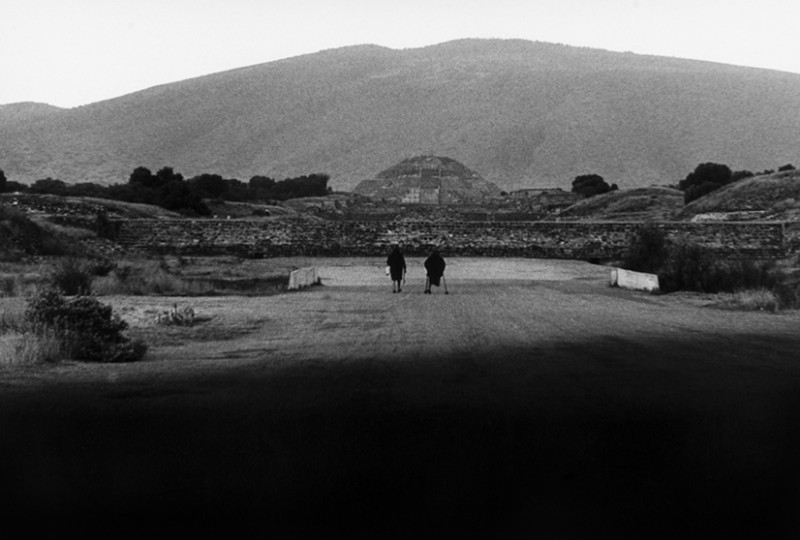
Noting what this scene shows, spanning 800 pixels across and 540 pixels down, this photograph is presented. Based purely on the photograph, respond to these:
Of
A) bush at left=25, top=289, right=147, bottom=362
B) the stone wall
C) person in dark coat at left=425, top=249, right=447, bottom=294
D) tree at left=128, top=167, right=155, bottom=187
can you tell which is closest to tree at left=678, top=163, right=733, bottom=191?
the stone wall

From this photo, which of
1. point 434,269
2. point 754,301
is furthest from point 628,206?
point 754,301

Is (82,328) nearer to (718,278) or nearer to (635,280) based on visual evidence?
(718,278)

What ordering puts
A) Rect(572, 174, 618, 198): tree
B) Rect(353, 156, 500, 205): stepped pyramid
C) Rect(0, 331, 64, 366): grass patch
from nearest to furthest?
1. Rect(0, 331, 64, 366): grass patch
2. Rect(353, 156, 500, 205): stepped pyramid
3. Rect(572, 174, 618, 198): tree

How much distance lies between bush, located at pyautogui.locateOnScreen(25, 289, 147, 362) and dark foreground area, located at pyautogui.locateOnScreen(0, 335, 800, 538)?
1.69 m

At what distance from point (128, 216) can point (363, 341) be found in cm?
3265

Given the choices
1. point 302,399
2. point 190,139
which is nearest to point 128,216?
point 302,399

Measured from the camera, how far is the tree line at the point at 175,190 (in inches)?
2124

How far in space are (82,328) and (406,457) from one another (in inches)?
244

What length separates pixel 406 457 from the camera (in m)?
6.61

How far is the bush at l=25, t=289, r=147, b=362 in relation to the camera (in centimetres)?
1083

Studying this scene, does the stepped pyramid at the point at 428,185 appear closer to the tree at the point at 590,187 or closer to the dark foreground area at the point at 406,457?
the tree at the point at 590,187

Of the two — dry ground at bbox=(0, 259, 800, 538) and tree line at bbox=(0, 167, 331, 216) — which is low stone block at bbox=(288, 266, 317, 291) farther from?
tree line at bbox=(0, 167, 331, 216)

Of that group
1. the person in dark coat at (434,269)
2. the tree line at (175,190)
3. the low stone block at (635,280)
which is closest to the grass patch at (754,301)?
the low stone block at (635,280)

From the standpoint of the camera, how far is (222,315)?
15.7 metres
